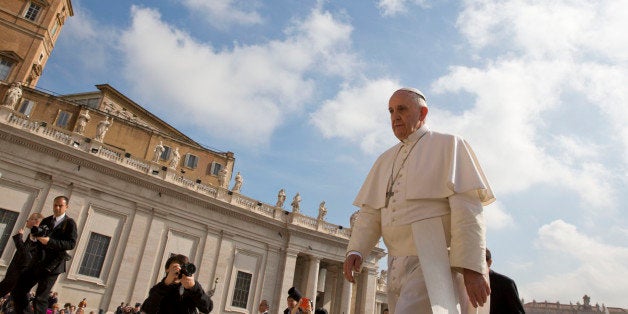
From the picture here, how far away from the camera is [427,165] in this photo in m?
3.30

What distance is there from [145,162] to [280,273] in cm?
1306

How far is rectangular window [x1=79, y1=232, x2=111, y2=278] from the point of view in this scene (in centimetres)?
2351

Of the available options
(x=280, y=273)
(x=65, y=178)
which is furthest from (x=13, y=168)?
(x=280, y=273)

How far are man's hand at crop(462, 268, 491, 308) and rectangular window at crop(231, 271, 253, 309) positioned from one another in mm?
28138

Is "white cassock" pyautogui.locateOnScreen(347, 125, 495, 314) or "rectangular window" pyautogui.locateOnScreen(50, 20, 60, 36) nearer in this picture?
"white cassock" pyautogui.locateOnScreen(347, 125, 495, 314)

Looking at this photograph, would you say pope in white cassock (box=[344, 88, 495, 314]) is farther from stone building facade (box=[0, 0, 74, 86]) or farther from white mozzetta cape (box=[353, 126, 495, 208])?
stone building facade (box=[0, 0, 74, 86])

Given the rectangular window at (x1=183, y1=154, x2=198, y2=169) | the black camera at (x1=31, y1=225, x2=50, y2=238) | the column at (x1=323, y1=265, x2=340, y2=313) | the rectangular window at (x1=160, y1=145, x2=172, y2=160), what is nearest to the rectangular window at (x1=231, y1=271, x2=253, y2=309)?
the column at (x1=323, y1=265, x2=340, y2=313)

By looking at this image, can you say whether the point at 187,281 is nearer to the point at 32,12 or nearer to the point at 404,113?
the point at 404,113

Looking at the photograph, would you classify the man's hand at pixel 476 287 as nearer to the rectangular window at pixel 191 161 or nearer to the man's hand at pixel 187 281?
the man's hand at pixel 187 281

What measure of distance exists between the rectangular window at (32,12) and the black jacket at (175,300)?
40.6 metres

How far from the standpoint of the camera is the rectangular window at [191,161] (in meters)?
35.0

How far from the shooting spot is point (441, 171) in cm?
321

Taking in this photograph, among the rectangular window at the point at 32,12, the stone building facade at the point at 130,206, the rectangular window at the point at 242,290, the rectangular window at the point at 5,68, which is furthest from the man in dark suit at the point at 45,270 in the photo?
the rectangular window at the point at 32,12

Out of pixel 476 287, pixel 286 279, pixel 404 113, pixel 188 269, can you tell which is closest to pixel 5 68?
pixel 286 279
